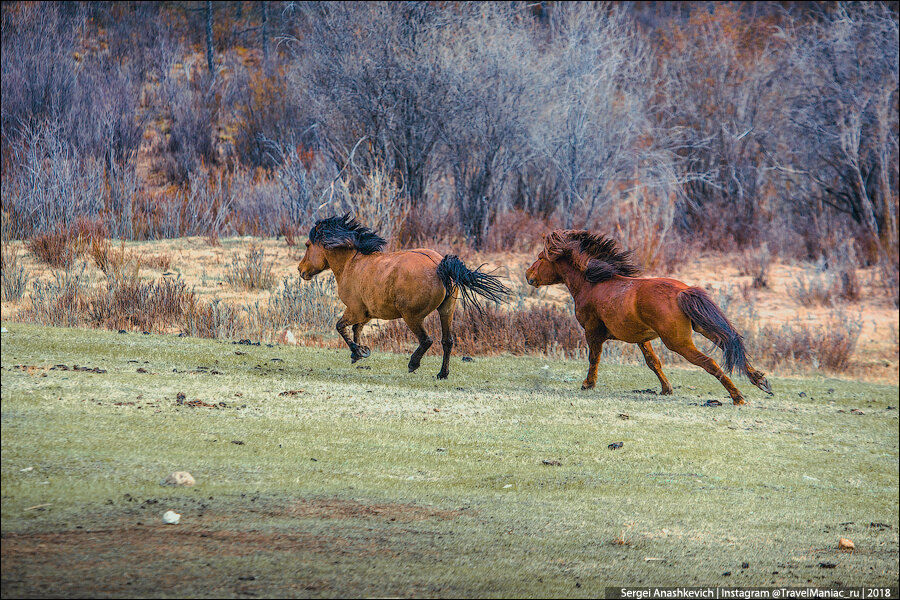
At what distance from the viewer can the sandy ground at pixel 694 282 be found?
40.8 feet

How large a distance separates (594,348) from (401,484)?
3337 millimetres

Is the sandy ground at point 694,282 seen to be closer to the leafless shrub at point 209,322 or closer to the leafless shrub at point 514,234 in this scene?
the leafless shrub at point 514,234

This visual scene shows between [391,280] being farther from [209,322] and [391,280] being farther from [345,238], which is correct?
[209,322]

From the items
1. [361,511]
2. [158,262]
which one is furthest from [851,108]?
[361,511]

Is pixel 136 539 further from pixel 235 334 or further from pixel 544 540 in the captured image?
pixel 235 334

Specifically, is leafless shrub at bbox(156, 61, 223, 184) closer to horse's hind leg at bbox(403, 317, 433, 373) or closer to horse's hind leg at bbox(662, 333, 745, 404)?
horse's hind leg at bbox(403, 317, 433, 373)

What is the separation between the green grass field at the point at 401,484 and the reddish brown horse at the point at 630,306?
0.43 m

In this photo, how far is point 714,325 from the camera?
6.35 metres

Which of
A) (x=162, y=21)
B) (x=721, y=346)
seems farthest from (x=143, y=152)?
(x=721, y=346)

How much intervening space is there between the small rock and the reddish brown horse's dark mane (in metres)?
4.12

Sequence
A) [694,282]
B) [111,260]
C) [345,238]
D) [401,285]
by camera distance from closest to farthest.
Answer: [401,285] → [345,238] → [111,260] → [694,282]

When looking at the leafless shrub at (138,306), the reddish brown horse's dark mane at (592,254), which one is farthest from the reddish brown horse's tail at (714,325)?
the leafless shrub at (138,306)

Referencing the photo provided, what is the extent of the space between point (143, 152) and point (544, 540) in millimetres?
22277

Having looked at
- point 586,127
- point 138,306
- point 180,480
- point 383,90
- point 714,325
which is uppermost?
point 383,90
